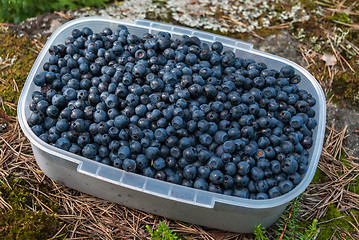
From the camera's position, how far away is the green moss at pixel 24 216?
1.93 meters

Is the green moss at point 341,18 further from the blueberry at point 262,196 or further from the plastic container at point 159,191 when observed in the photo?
the blueberry at point 262,196

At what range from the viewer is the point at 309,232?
198cm

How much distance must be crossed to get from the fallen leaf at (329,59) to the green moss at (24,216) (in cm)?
235

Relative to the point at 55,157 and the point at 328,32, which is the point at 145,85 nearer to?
the point at 55,157

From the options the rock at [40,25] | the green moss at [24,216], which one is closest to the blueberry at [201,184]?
the green moss at [24,216]

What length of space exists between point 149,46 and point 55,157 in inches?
35.0

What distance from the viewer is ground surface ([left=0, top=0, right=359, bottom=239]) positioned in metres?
2.07

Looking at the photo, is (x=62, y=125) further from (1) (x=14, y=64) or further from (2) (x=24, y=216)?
(1) (x=14, y=64)

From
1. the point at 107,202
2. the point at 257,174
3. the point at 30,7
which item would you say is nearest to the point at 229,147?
the point at 257,174

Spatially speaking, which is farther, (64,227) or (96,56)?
(96,56)

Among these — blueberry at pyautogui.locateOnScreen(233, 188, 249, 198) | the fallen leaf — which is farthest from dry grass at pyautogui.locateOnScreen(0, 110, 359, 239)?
the fallen leaf

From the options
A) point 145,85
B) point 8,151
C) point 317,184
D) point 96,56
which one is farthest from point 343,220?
point 8,151

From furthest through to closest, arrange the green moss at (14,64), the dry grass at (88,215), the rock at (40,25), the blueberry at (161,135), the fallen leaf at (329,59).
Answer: the rock at (40,25), the fallen leaf at (329,59), the green moss at (14,64), the dry grass at (88,215), the blueberry at (161,135)

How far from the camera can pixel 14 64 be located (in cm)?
281
